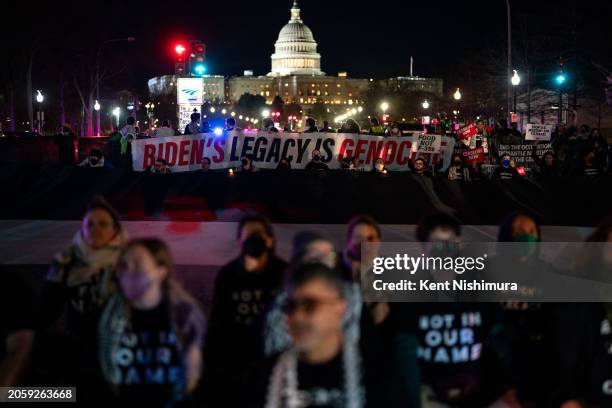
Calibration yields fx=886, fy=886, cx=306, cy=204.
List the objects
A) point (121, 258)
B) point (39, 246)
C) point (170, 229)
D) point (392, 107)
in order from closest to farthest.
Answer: point (121, 258)
point (39, 246)
point (170, 229)
point (392, 107)

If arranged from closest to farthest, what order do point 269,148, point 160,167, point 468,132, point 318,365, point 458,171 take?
point 318,365 → point 458,171 → point 160,167 → point 269,148 → point 468,132

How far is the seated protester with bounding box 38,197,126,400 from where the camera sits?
491 centimetres

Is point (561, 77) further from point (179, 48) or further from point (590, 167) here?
point (590, 167)

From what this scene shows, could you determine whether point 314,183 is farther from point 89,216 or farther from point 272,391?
point 272,391

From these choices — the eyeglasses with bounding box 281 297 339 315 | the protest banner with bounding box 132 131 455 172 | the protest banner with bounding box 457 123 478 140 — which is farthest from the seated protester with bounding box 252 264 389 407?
the protest banner with bounding box 457 123 478 140

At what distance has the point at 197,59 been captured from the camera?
22766 mm

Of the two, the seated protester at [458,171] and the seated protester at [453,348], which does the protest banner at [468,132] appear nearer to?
the seated protester at [458,171]

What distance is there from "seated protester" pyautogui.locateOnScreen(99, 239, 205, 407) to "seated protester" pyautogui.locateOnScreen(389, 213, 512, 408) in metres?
1.04

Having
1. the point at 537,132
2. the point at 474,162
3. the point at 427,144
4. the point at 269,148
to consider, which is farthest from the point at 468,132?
the point at 269,148

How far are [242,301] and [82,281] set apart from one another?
3.00 ft

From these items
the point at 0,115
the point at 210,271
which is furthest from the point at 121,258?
the point at 0,115

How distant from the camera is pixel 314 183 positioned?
49.0ft

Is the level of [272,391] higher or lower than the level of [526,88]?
lower

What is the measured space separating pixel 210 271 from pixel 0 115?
66871 mm
